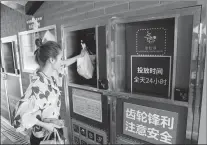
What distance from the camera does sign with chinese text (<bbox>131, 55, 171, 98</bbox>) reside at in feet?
4.25

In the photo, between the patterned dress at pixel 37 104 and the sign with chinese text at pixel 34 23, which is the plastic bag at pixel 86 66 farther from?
the sign with chinese text at pixel 34 23

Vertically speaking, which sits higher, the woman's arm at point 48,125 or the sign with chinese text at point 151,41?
the sign with chinese text at point 151,41

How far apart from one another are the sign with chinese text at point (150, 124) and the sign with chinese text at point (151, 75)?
6.3 inches

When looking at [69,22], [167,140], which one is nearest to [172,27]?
[167,140]

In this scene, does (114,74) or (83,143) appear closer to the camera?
(114,74)

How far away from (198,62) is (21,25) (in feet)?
9.40

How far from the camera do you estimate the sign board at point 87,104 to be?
5.89 ft

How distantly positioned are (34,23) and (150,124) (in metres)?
2.23

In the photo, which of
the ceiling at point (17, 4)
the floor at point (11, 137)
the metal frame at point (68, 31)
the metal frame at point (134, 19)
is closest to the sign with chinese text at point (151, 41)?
the metal frame at point (134, 19)

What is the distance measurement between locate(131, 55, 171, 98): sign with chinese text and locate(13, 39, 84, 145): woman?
77 centimetres

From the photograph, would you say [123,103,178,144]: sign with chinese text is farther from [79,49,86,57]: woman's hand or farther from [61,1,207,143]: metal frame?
[79,49,86,57]: woman's hand

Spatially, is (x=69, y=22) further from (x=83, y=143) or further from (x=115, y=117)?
(x=83, y=143)

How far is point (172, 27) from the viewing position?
121 centimetres

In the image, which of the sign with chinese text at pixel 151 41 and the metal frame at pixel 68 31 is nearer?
the sign with chinese text at pixel 151 41
